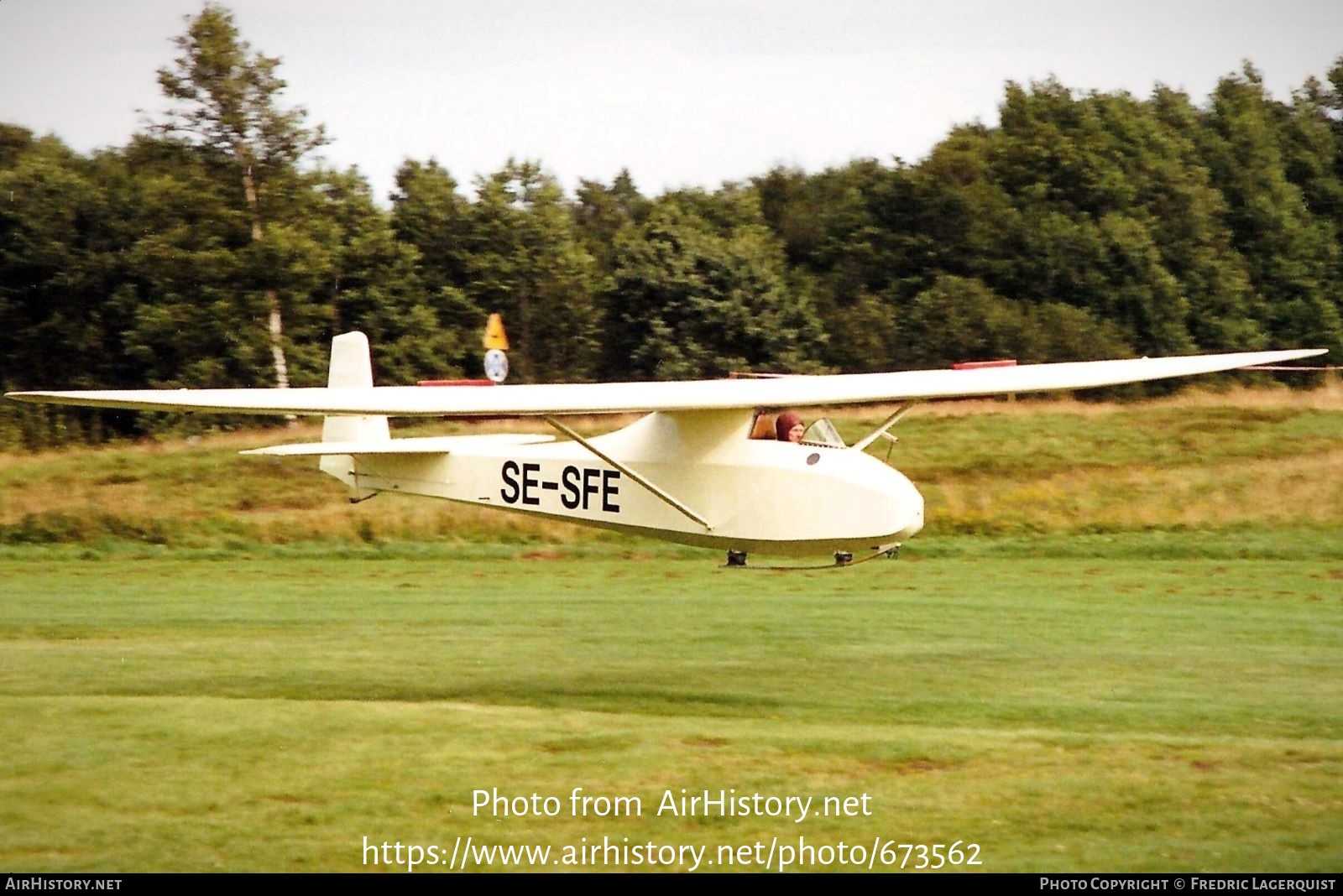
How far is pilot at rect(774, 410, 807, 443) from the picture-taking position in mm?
15281

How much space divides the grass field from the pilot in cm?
268

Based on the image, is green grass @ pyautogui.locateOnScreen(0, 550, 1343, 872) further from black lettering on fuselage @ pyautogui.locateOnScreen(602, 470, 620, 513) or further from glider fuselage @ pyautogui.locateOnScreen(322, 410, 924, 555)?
black lettering on fuselage @ pyautogui.locateOnScreen(602, 470, 620, 513)

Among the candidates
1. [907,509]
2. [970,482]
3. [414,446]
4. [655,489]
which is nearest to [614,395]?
[655,489]

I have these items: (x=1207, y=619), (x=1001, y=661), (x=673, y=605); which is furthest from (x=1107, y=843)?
(x=673, y=605)

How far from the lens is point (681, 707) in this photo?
15.5m

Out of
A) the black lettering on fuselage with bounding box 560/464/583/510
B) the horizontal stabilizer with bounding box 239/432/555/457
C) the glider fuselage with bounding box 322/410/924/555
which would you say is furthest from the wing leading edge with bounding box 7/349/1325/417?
the horizontal stabilizer with bounding box 239/432/555/457

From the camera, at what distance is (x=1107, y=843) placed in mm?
10836

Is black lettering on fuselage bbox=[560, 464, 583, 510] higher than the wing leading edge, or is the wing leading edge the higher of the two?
the wing leading edge

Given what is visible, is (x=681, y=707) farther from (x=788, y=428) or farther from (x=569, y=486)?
(x=788, y=428)

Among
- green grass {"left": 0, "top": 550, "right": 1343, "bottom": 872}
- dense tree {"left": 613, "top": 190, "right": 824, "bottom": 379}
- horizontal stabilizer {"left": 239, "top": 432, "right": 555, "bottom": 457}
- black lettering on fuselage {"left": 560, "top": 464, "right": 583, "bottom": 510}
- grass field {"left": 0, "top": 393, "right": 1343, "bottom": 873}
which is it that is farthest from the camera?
dense tree {"left": 613, "top": 190, "right": 824, "bottom": 379}

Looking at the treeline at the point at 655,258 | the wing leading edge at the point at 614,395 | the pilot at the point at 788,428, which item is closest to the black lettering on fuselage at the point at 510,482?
the wing leading edge at the point at 614,395

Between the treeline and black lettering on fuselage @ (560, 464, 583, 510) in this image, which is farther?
the treeline

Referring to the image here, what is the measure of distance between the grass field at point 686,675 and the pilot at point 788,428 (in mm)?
2678

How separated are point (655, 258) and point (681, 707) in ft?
132
